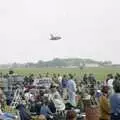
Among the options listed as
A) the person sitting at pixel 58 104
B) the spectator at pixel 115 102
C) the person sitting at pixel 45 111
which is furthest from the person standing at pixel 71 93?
the spectator at pixel 115 102

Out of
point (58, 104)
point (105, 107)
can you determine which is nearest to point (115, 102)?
point (105, 107)

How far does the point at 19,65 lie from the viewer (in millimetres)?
149375

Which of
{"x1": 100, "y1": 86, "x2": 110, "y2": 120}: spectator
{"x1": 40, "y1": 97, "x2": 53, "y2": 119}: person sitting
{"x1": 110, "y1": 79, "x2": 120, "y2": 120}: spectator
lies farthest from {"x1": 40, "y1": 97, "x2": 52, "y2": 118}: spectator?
{"x1": 110, "y1": 79, "x2": 120, "y2": 120}: spectator

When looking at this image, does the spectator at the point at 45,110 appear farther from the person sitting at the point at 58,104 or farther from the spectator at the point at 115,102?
the spectator at the point at 115,102

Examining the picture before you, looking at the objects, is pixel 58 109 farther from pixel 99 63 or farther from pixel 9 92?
pixel 99 63

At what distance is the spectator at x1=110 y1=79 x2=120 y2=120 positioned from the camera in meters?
9.95

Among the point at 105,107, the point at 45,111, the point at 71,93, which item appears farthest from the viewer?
the point at 71,93

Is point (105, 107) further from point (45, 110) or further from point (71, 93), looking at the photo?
point (71, 93)

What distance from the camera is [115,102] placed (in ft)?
33.1

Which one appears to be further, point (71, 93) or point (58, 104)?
point (71, 93)

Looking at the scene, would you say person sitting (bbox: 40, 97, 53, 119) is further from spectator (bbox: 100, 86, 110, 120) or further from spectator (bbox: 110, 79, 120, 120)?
spectator (bbox: 110, 79, 120, 120)

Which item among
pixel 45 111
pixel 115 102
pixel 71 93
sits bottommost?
pixel 45 111

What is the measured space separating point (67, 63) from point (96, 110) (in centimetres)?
15562

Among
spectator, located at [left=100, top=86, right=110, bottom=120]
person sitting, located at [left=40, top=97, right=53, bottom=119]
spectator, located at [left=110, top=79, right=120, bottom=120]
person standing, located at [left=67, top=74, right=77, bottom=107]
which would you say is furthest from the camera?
person standing, located at [left=67, top=74, right=77, bottom=107]
